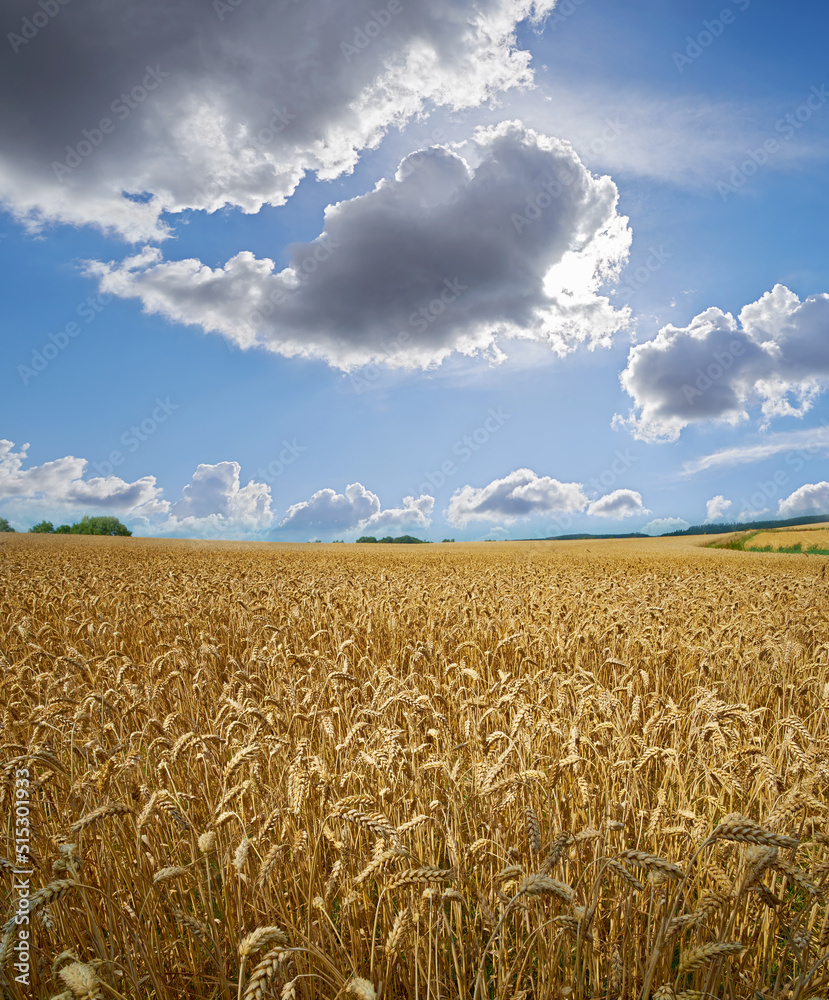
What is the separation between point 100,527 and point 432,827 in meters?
128

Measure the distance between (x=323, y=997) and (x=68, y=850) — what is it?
1.09 metres

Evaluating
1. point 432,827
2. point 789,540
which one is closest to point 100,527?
point 789,540

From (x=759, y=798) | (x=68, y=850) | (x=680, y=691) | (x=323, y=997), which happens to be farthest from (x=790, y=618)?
(x=68, y=850)

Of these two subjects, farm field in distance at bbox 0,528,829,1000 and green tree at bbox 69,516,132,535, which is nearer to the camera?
farm field in distance at bbox 0,528,829,1000

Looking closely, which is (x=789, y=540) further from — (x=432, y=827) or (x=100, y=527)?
(x=100, y=527)

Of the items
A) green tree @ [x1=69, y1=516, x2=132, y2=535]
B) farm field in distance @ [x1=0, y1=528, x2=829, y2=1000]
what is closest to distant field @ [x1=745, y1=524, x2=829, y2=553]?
farm field in distance @ [x1=0, y1=528, x2=829, y2=1000]

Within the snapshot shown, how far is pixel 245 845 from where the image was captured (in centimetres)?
197

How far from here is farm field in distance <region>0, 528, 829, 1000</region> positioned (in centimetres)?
195

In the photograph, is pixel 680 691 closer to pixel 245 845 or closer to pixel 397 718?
pixel 397 718

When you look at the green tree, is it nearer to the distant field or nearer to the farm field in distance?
the distant field

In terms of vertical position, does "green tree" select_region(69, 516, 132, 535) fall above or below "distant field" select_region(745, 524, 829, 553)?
above

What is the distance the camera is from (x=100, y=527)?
11325cm

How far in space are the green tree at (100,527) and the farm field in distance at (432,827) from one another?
12111 cm

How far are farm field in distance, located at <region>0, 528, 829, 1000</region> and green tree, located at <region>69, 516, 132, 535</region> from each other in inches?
4768
